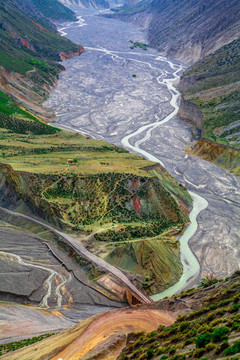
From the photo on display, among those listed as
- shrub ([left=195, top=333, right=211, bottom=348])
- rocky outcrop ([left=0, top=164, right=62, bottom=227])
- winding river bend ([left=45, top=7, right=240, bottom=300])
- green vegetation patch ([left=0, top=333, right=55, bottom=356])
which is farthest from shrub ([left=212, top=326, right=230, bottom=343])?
rocky outcrop ([left=0, top=164, right=62, bottom=227])

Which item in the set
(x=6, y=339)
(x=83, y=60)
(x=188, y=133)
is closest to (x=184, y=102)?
(x=188, y=133)

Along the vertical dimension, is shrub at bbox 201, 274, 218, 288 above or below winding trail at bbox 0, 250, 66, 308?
below

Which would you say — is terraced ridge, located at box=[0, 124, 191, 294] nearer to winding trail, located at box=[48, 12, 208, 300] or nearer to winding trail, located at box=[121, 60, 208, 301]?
winding trail, located at box=[121, 60, 208, 301]

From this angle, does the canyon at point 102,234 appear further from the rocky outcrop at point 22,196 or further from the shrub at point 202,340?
the shrub at point 202,340

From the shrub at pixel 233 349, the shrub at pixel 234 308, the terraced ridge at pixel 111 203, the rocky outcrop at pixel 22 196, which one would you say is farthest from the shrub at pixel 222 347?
the rocky outcrop at pixel 22 196

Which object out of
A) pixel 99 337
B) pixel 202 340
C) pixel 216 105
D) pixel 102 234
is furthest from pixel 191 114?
pixel 202 340

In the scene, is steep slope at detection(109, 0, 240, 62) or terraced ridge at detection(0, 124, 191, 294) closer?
terraced ridge at detection(0, 124, 191, 294)

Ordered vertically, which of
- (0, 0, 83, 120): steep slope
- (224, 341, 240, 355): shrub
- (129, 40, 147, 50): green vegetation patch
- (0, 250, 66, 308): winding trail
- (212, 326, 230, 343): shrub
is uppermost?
(129, 40, 147, 50): green vegetation patch

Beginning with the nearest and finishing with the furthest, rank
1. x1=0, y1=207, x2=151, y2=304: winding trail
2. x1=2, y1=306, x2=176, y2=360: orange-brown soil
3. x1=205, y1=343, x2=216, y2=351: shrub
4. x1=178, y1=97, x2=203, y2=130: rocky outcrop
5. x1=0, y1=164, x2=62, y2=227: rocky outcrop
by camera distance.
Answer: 1. x1=205, y1=343, x2=216, y2=351: shrub
2. x1=2, y1=306, x2=176, y2=360: orange-brown soil
3. x1=0, y1=207, x2=151, y2=304: winding trail
4. x1=0, y1=164, x2=62, y2=227: rocky outcrop
5. x1=178, y1=97, x2=203, y2=130: rocky outcrop
